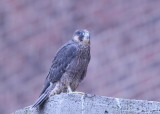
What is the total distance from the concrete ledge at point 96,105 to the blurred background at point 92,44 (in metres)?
3.43

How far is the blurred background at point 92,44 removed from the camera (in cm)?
840

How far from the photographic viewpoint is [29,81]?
9.10 m

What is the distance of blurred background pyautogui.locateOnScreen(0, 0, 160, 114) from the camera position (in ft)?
27.6

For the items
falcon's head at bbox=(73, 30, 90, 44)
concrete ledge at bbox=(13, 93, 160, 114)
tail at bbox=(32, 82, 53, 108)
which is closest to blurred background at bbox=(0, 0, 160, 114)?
falcon's head at bbox=(73, 30, 90, 44)

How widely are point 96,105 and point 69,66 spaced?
1.04m

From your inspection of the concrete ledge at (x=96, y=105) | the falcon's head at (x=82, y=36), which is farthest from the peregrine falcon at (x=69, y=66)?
the concrete ledge at (x=96, y=105)

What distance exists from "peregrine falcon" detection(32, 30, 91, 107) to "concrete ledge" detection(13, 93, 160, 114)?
0.75 meters

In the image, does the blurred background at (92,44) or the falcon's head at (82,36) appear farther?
the blurred background at (92,44)

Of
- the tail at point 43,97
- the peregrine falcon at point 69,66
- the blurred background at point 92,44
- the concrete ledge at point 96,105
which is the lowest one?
the concrete ledge at point 96,105

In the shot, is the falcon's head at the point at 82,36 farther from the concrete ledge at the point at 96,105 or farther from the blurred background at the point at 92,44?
the blurred background at the point at 92,44

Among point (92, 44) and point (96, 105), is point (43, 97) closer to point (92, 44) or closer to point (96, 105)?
point (96, 105)

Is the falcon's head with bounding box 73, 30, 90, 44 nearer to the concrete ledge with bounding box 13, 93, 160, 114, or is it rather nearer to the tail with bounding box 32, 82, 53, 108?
the tail with bounding box 32, 82, 53, 108

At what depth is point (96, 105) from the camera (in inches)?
181

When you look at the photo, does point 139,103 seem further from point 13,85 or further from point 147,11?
point 13,85
